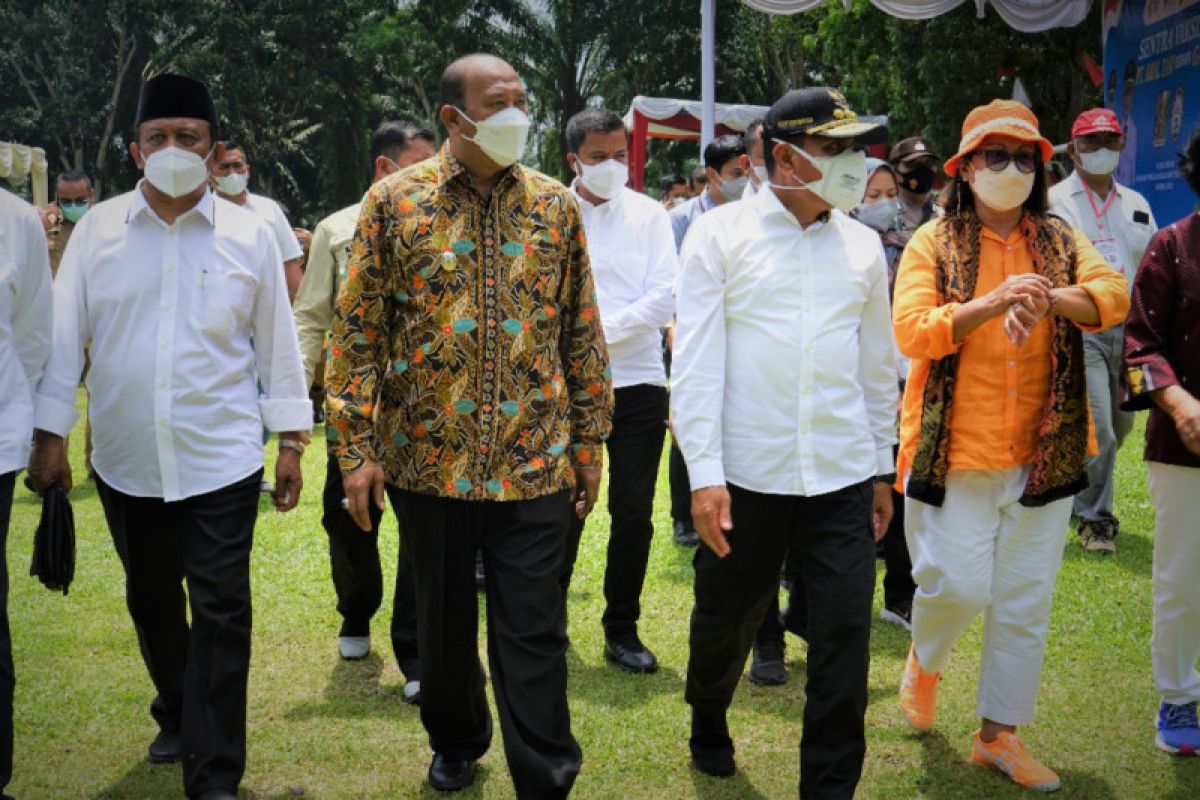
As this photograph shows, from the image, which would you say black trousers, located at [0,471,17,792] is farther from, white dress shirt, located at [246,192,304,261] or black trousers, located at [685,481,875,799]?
white dress shirt, located at [246,192,304,261]

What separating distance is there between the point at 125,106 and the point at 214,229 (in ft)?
166

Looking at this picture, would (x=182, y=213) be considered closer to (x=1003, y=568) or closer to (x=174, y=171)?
(x=174, y=171)

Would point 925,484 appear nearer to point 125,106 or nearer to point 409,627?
point 409,627

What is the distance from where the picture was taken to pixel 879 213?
6.32 meters

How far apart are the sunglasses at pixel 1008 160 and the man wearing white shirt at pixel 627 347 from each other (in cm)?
190

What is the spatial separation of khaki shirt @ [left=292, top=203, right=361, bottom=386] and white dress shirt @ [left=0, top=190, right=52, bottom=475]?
1.67 m

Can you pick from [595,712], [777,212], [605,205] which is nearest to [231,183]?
[605,205]

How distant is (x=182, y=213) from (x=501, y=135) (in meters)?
1.21

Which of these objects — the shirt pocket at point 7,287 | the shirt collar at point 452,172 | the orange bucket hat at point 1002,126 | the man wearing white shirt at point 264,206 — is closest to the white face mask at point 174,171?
the shirt pocket at point 7,287

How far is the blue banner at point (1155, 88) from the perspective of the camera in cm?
1136

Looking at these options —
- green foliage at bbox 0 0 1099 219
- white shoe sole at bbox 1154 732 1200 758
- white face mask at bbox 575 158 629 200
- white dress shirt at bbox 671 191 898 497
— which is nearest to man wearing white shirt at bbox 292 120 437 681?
white face mask at bbox 575 158 629 200

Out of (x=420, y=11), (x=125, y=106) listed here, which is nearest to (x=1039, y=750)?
(x=420, y=11)

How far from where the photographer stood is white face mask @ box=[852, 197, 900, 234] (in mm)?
6312

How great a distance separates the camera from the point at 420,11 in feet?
153
